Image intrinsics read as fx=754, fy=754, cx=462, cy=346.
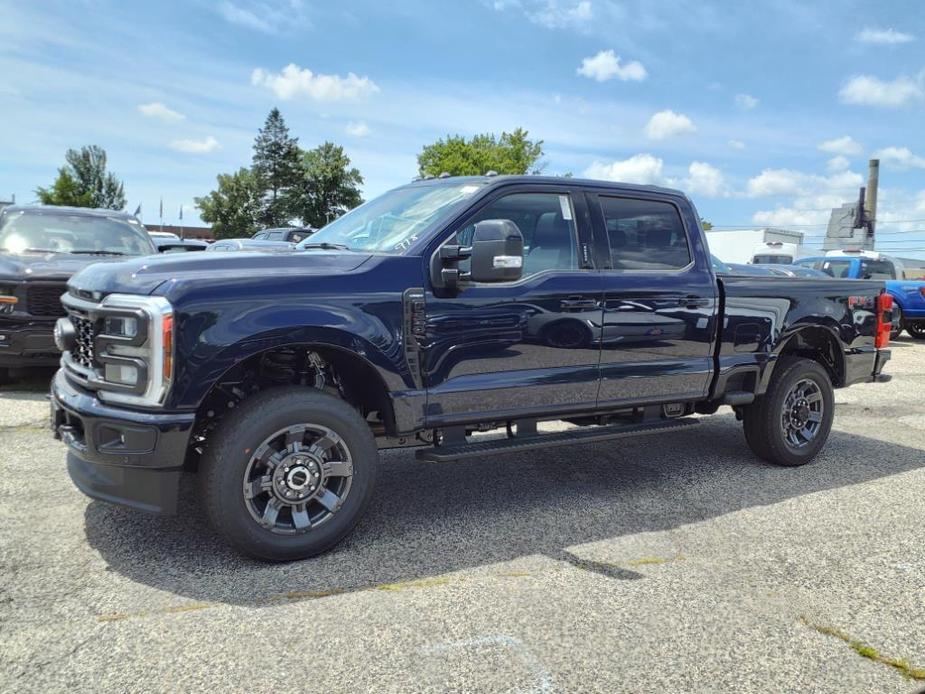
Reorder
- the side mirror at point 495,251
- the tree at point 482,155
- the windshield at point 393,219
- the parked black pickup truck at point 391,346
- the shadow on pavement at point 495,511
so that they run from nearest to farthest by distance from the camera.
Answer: the parked black pickup truck at point 391,346, the shadow on pavement at point 495,511, the side mirror at point 495,251, the windshield at point 393,219, the tree at point 482,155

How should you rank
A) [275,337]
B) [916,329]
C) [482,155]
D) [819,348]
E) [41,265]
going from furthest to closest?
[482,155] → [916,329] → [41,265] → [819,348] → [275,337]

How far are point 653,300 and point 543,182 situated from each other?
1.02m

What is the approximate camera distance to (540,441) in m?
4.30

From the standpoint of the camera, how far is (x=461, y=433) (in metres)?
4.21

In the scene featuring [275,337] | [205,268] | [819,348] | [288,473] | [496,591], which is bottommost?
[496,591]

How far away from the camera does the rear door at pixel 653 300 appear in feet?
15.1

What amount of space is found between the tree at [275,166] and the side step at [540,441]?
73.9 meters

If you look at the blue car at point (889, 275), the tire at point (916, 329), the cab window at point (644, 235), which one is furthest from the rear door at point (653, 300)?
the tire at point (916, 329)

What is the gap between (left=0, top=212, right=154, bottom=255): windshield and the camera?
7.91 metres

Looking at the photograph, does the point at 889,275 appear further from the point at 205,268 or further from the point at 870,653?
the point at 205,268

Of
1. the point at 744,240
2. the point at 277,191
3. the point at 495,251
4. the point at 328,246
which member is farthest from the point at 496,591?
the point at 277,191

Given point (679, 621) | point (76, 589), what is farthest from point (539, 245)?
point (76, 589)

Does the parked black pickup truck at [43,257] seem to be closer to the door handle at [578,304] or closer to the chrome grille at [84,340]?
the chrome grille at [84,340]

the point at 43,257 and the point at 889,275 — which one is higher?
the point at 889,275
